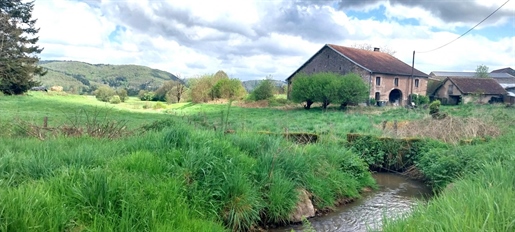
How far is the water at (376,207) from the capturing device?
728 cm

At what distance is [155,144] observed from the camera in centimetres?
762

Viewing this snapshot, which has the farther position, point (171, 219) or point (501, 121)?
point (501, 121)

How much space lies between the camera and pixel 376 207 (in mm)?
8758

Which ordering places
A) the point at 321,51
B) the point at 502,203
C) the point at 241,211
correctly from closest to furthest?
the point at 502,203 < the point at 241,211 < the point at 321,51

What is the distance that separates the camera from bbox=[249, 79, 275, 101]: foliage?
1751 inches

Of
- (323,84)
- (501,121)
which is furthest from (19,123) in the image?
(323,84)

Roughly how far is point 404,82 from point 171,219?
155ft

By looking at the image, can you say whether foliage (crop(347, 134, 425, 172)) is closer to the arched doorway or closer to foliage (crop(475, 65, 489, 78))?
the arched doorway

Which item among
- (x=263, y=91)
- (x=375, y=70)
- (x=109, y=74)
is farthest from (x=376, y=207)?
(x=109, y=74)

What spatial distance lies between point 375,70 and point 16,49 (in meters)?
39.7

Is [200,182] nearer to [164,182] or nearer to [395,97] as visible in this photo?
[164,182]

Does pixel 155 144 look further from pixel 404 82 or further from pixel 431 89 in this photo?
pixel 431 89

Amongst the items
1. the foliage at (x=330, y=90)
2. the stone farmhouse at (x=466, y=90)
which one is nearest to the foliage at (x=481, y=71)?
the stone farmhouse at (x=466, y=90)

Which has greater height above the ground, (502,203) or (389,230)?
(502,203)
